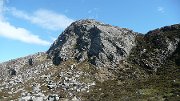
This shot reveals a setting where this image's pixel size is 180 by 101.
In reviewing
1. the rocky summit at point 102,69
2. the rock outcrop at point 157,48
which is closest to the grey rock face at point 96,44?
the rocky summit at point 102,69

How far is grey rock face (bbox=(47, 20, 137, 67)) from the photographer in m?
86.5

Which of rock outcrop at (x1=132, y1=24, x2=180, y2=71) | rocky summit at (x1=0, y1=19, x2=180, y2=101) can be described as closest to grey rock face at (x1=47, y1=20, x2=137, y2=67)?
rocky summit at (x1=0, y1=19, x2=180, y2=101)

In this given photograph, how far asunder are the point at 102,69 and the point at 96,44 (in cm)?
1001

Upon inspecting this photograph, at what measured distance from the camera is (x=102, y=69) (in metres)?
82.8

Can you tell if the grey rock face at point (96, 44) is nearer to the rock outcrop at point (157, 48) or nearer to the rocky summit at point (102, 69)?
the rocky summit at point (102, 69)

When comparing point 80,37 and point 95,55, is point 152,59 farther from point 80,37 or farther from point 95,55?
point 80,37

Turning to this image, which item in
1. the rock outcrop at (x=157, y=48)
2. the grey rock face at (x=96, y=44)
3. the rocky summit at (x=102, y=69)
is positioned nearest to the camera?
the rocky summit at (x=102, y=69)

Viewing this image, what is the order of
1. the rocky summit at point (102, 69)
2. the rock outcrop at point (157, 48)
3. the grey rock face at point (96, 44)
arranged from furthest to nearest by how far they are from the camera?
the grey rock face at point (96, 44) < the rock outcrop at point (157, 48) < the rocky summit at point (102, 69)

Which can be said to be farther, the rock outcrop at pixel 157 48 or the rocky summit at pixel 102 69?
the rock outcrop at pixel 157 48

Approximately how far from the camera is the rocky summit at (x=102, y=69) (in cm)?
6825

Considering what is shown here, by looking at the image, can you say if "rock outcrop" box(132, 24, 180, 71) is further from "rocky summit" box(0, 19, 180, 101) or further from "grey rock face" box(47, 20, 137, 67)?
"grey rock face" box(47, 20, 137, 67)

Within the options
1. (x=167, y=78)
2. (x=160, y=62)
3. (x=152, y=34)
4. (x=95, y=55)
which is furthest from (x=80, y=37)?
(x=167, y=78)

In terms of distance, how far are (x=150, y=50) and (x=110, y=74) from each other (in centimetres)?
1417

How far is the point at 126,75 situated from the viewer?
78250 millimetres
